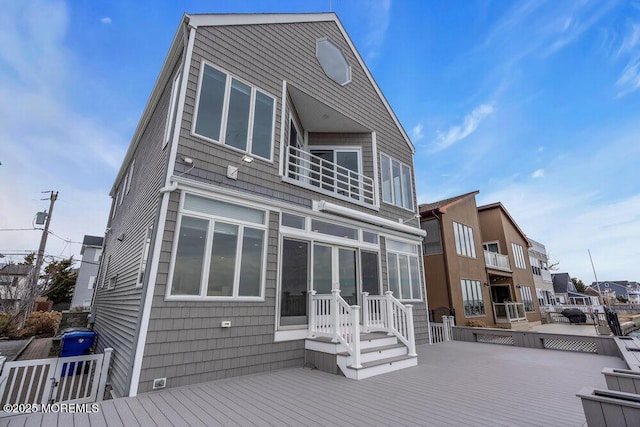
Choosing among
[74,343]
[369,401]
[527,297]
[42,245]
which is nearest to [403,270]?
[369,401]

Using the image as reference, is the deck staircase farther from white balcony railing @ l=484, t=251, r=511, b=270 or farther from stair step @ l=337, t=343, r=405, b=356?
white balcony railing @ l=484, t=251, r=511, b=270

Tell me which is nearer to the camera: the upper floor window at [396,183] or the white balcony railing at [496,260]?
the upper floor window at [396,183]

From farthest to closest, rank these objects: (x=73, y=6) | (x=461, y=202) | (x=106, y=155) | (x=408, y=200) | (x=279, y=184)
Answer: (x=461, y=202) → (x=106, y=155) → (x=408, y=200) → (x=73, y=6) → (x=279, y=184)

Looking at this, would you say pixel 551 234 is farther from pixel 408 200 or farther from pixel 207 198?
pixel 207 198

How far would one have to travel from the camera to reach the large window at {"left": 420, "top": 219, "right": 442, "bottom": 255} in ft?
46.4

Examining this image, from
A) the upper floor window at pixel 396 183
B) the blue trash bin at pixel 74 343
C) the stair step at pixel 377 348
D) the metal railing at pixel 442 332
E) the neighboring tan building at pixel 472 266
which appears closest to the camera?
the stair step at pixel 377 348

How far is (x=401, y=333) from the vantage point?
691 cm

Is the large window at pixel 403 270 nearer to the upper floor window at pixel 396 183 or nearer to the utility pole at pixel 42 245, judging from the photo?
the upper floor window at pixel 396 183

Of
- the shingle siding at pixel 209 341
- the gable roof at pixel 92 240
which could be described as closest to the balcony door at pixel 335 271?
the shingle siding at pixel 209 341

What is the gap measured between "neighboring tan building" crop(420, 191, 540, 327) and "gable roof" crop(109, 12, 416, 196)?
5397 millimetres

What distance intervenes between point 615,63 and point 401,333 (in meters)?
15.6

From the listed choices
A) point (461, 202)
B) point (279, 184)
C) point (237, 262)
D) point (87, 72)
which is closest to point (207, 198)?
point (237, 262)

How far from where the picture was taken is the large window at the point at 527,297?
775 inches

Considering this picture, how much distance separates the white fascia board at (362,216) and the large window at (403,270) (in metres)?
0.50
